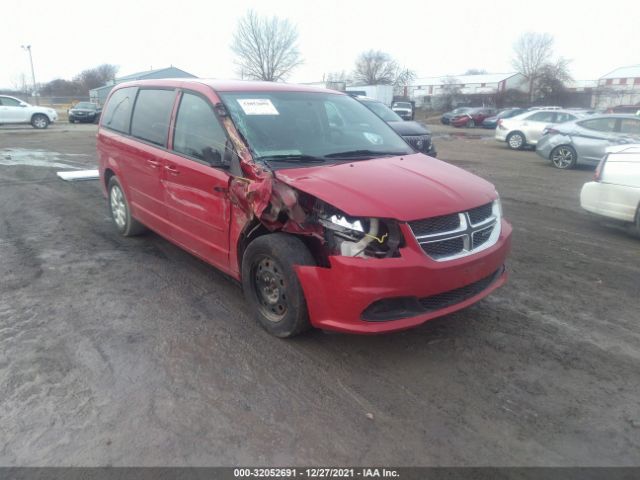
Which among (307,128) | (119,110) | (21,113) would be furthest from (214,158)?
(21,113)

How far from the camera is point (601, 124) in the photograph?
41.8 ft

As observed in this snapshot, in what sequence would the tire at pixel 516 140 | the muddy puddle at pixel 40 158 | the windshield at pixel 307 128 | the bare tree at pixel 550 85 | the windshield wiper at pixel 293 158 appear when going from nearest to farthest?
the windshield wiper at pixel 293 158, the windshield at pixel 307 128, the muddy puddle at pixel 40 158, the tire at pixel 516 140, the bare tree at pixel 550 85

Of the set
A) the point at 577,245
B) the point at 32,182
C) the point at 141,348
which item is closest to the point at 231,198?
the point at 141,348

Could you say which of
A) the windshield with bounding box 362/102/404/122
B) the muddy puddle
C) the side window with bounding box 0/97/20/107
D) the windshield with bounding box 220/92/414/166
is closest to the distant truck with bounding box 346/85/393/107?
the side window with bounding box 0/97/20/107

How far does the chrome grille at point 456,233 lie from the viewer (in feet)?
10.3

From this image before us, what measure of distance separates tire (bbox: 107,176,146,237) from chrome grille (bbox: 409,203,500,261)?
385 centimetres

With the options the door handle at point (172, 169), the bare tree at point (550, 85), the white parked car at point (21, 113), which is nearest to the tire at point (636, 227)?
the door handle at point (172, 169)

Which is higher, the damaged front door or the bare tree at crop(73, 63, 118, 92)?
the bare tree at crop(73, 63, 118, 92)

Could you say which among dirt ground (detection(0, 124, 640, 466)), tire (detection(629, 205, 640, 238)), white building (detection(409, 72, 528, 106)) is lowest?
dirt ground (detection(0, 124, 640, 466))

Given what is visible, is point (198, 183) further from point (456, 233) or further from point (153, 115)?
point (456, 233)

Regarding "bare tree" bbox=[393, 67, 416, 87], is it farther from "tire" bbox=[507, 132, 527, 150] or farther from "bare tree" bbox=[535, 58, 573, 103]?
"tire" bbox=[507, 132, 527, 150]

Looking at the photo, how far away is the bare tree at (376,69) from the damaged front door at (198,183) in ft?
242

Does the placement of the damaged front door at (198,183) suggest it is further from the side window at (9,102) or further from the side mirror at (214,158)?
the side window at (9,102)

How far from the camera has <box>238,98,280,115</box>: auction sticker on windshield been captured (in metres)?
4.02
